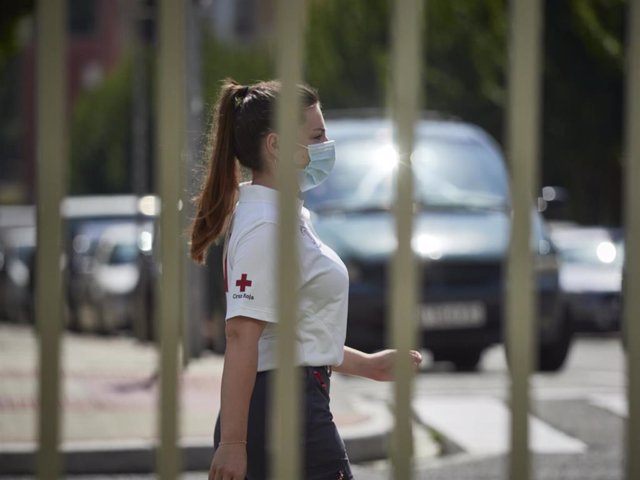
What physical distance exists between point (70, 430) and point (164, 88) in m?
6.46

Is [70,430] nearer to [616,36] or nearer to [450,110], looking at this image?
[616,36]

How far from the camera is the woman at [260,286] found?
302 cm

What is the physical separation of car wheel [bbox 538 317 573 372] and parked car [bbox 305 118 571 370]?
0.01 metres

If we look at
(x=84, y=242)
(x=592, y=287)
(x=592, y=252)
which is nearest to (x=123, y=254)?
(x=84, y=242)

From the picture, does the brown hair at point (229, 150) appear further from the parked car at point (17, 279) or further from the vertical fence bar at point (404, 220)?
the parked car at point (17, 279)

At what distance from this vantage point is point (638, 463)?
7.00 ft

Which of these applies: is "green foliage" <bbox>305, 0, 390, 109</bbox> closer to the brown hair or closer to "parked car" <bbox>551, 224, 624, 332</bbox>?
"parked car" <bbox>551, 224, 624, 332</bbox>

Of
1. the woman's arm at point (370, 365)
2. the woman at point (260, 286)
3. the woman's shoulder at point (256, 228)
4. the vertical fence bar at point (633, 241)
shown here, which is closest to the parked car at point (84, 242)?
the woman's arm at point (370, 365)

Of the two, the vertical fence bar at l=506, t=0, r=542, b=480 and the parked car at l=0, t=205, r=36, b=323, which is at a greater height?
the vertical fence bar at l=506, t=0, r=542, b=480

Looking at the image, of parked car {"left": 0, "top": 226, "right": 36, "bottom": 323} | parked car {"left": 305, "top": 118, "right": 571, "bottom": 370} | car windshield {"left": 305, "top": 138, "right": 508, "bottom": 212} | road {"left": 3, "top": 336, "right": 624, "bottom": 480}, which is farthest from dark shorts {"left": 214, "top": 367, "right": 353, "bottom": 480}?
parked car {"left": 0, "top": 226, "right": 36, "bottom": 323}

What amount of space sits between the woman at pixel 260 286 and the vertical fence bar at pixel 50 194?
2.99 feet

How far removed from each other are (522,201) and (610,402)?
8894 millimetres

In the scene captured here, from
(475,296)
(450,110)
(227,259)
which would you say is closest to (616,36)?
(450,110)

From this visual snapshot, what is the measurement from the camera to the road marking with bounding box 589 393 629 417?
406 inches
